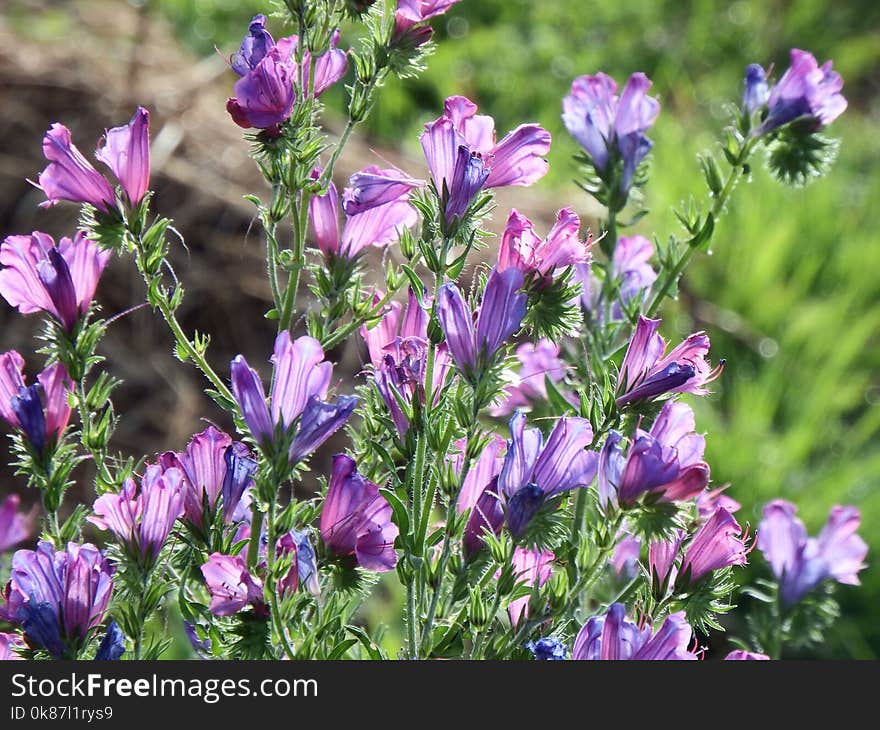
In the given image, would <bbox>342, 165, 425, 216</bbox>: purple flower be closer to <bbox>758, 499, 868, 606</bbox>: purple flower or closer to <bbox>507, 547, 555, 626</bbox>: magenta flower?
<bbox>507, 547, 555, 626</bbox>: magenta flower

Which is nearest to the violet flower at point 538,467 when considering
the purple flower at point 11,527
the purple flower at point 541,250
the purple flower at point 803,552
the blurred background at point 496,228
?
the purple flower at point 541,250

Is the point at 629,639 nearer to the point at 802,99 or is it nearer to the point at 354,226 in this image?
the point at 354,226

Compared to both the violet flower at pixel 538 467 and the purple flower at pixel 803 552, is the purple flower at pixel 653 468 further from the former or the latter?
the purple flower at pixel 803 552

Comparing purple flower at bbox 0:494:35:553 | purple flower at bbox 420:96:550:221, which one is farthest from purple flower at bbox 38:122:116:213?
purple flower at bbox 0:494:35:553

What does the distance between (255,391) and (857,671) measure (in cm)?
44

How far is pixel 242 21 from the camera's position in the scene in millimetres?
3969

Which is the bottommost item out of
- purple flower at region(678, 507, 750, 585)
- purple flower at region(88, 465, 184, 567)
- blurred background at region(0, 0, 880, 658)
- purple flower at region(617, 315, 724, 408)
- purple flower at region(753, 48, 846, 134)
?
purple flower at region(678, 507, 750, 585)

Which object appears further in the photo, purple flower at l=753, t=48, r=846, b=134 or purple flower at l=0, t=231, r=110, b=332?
purple flower at l=753, t=48, r=846, b=134

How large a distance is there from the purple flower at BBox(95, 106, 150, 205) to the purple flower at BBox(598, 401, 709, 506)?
400 mm

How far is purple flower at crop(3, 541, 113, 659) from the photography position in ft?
2.56

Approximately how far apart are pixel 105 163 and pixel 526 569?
43 cm

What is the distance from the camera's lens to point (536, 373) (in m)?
1.01

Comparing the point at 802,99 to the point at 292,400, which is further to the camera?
the point at 802,99

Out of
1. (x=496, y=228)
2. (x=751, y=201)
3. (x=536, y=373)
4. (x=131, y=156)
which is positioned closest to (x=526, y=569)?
(x=536, y=373)
